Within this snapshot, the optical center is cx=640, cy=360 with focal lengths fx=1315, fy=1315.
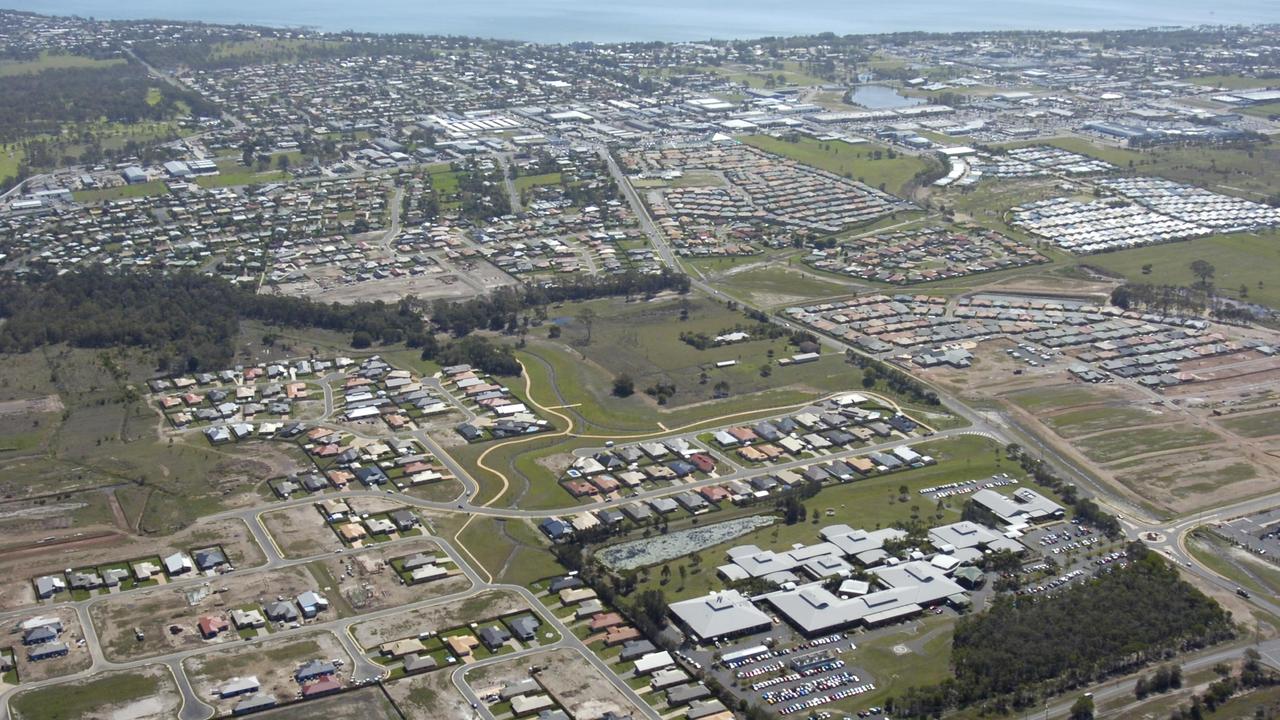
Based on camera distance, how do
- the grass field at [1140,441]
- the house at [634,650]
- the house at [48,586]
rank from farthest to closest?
the grass field at [1140,441] < the house at [48,586] < the house at [634,650]

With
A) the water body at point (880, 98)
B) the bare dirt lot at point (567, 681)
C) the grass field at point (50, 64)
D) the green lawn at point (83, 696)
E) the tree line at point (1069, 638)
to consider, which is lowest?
the bare dirt lot at point (567, 681)

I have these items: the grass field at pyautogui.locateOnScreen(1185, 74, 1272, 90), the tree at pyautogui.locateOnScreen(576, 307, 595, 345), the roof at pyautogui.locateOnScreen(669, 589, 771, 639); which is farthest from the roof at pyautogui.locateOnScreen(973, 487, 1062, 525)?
the grass field at pyautogui.locateOnScreen(1185, 74, 1272, 90)

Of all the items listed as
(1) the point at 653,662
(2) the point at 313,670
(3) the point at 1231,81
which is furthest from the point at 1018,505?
(3) the point at 1231,81

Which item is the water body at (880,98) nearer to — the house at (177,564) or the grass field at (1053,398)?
the grass field at (1053,398)

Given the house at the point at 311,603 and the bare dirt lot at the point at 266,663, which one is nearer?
the bare dirt lot at the point at 266,663

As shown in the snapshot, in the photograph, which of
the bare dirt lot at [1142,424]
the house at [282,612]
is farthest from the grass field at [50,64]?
the house at [282,612]

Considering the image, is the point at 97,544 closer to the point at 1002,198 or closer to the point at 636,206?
the point at 636,206
